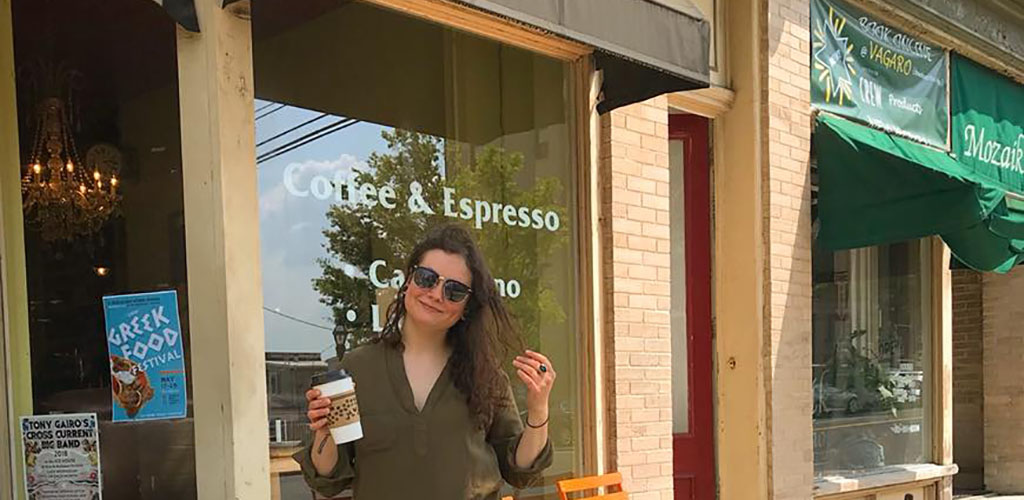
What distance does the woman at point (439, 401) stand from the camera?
223 centimetres

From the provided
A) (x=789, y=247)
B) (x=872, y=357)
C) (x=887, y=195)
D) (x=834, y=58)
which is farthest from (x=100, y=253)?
(x=872, y=357)

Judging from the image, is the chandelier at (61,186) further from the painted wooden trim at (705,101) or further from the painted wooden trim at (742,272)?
the painted wooden trim at (742,272)

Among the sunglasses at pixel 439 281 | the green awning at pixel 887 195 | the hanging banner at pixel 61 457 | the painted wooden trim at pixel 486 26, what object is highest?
the painted wooden trim at pixel 486 26

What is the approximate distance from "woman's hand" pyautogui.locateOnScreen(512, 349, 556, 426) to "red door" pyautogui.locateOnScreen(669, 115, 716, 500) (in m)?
3.36

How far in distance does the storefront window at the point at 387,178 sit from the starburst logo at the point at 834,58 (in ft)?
7.33

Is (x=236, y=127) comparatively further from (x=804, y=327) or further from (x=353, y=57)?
(x=804, y=327)

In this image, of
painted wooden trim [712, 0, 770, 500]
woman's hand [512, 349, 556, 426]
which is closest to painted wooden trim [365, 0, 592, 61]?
painted wooden trim [712, 0, 770, 500]

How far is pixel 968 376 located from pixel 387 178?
7.93 meters

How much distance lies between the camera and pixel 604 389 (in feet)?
15.0

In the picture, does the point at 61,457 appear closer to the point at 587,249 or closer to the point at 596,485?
the point at 596,485

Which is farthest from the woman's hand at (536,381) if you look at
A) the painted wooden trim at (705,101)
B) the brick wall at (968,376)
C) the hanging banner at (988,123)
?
the brick wall at (968,376)

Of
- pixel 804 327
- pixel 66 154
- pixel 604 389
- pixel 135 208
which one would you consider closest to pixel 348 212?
pixel 135 208

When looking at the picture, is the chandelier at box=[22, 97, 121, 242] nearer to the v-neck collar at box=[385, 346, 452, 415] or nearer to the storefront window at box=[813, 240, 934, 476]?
the v-neck collar at box=[385, 346, 452, 415]

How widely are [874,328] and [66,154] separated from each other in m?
5.96
